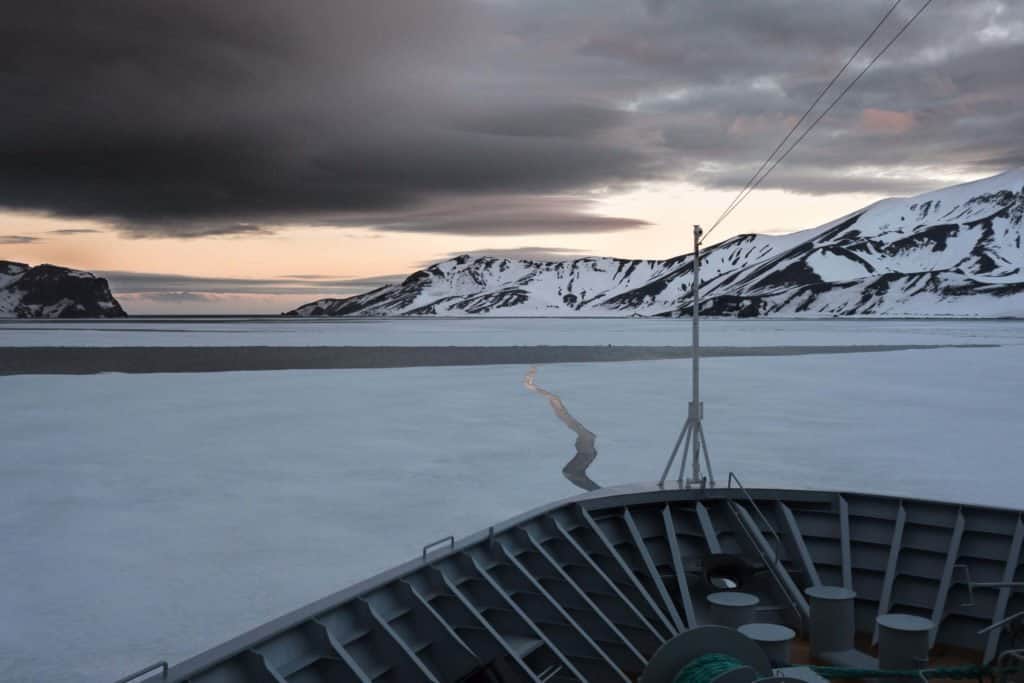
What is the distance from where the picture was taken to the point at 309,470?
23.5 m

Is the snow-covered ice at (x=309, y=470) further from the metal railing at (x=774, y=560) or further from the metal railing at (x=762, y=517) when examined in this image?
the metal railing at (x=774, y=560)

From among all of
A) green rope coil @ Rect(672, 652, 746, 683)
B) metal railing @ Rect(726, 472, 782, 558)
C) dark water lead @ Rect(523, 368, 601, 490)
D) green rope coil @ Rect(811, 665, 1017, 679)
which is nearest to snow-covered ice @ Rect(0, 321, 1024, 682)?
dark water lead @ Rect(523, 368, 601, 490)

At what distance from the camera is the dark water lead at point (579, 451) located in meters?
22.0

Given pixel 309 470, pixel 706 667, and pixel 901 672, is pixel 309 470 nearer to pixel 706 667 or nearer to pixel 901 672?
pixel 706 667

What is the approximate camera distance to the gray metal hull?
7793 millimetres

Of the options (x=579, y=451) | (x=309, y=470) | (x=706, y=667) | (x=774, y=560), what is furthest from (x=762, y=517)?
(x=309, y=470)

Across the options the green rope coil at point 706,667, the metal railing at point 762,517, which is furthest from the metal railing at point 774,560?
the green rope coil at point 706,667

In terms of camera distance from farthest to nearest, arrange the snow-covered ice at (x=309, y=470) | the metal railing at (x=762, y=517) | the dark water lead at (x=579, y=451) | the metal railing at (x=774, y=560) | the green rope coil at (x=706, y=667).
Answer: the dark water lead at (x=579, y=451)
the snow-covered ice at (x=309, y=470)
the metal railing at (x=762, y=517)
the metal railing at (x=774, y=560)
the green rope coil at (x=706, y=667)

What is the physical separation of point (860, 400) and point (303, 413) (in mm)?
24725

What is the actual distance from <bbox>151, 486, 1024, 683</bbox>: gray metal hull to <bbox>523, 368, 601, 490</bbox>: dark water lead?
839 cm

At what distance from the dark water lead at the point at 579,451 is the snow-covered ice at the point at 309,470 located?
1.34ft

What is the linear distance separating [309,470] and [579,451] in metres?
7.97

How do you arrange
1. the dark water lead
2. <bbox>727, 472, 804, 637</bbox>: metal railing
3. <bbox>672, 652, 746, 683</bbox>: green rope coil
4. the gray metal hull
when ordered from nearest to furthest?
<bbox>672, 652, 746, 683</bbox>: green rope coil → the gray metal hull → <bbox>727, 472, 804, 637</bbox>: metal railing → the dark water lead

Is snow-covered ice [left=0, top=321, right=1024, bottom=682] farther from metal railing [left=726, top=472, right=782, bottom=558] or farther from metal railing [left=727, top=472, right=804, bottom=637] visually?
metal railing [left=727, top=472, right=804, bottom=637]
